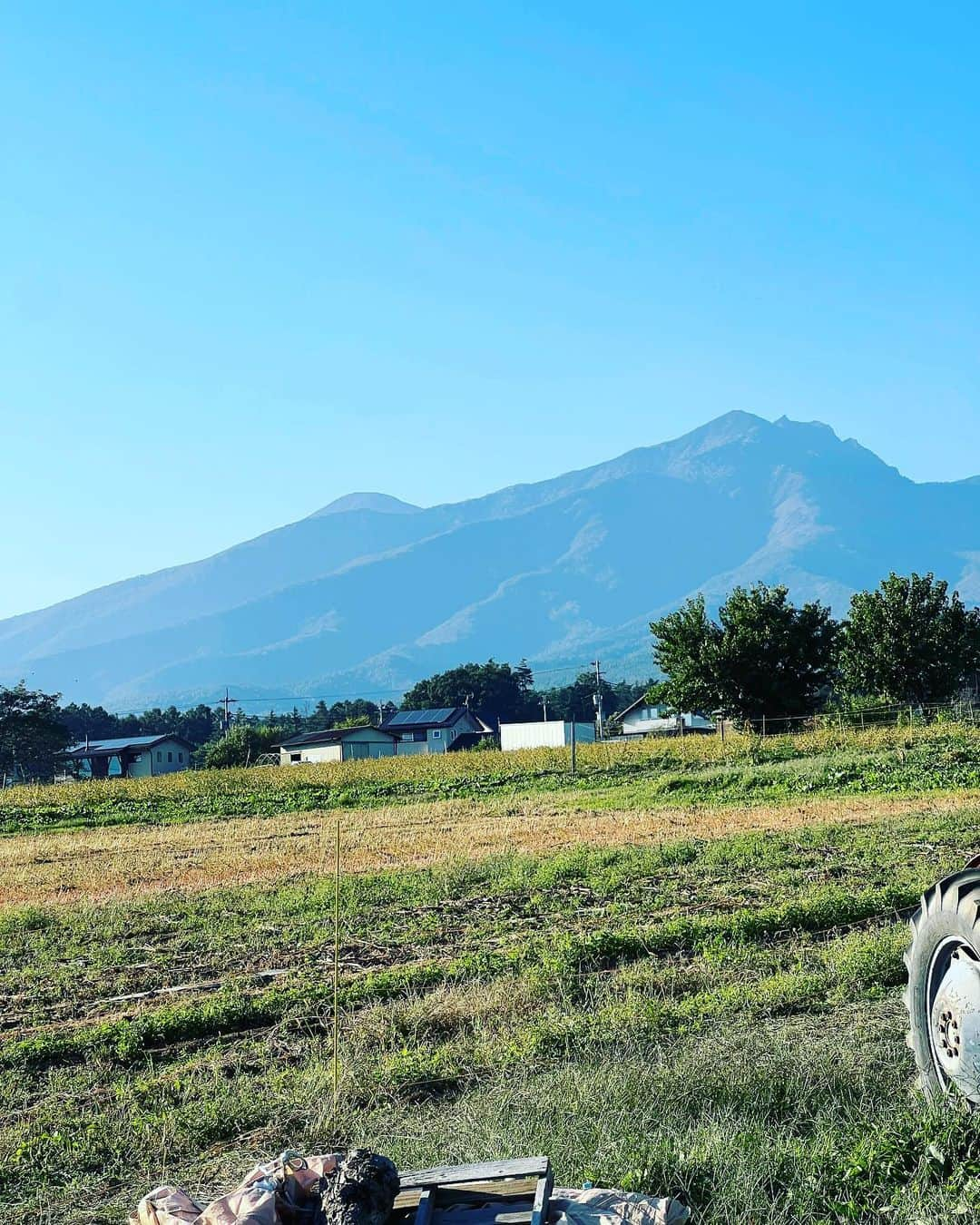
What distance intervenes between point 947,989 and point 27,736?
102m

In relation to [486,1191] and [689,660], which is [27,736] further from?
[486,1191]

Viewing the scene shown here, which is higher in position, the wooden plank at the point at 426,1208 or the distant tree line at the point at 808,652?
the distant tree line at the point at 808,652

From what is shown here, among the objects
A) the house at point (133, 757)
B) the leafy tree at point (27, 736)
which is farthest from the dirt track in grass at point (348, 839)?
the house at point (133, 757)

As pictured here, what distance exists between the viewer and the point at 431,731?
12912 cm

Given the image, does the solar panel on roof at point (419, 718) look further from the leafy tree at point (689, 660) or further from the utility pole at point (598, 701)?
the leafy tree at point (689, 660)

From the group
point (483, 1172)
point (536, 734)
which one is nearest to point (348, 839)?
point (483, 1172)

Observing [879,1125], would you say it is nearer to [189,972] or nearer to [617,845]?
[189,972]

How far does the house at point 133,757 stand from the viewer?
117 m

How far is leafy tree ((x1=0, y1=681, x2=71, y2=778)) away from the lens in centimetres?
9856

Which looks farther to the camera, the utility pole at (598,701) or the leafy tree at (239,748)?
the leafy tree at (239,748)

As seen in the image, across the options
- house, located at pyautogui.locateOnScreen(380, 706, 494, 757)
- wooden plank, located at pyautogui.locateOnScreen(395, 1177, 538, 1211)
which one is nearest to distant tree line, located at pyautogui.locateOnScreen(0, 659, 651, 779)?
house, located at pyautogui.locateOnScreen(380, 706, 494, 757)

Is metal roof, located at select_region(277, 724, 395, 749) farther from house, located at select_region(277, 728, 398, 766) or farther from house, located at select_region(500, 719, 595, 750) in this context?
house, located at select_region(500, 719, 595, 750)

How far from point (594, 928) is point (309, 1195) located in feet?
29.2

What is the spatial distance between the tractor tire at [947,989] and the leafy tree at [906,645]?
60609 millimetres
